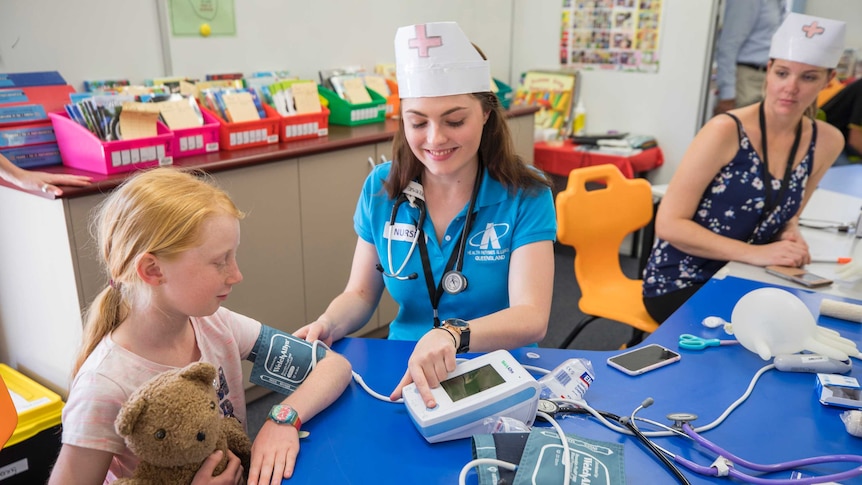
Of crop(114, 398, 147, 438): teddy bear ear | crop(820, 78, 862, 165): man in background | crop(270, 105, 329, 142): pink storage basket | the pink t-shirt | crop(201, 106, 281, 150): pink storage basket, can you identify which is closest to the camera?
crop(114, 398, 147, 438): teddy bear ear

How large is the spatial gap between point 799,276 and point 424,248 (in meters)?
1.09

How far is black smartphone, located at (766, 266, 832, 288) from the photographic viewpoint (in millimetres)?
1802

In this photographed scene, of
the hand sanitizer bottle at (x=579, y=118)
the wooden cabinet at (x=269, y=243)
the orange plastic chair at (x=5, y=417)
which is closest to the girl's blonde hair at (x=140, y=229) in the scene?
the orange plastic chair at (x=5, y=417)

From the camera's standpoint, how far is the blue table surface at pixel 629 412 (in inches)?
40.8

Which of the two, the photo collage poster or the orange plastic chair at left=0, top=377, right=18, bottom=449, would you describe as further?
the photo collage poster

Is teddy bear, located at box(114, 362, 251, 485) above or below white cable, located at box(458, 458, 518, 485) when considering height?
above

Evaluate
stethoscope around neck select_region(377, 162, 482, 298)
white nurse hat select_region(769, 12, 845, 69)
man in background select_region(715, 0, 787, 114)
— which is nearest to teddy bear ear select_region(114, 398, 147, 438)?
stethoscope around neck select_region(377, 162, 482, 298)

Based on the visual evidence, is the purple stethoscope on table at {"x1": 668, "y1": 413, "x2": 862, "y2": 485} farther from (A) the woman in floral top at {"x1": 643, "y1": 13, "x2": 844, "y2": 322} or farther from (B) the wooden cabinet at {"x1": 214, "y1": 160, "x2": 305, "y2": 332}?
(B) the wooden cabinet at {"x1": 214, "y1": 160, "x2": 305, "y2": 332}

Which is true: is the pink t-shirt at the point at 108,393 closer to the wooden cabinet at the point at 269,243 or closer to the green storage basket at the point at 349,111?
the wooden cabinet at the point at 269,243

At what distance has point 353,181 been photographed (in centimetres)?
281

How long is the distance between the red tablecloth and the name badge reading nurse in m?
2.68

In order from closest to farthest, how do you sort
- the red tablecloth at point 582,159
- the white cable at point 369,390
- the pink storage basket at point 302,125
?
1. the white cable at point 369,390
2. the pink storage basket at point 302,125
3. the red tablecloth at point 582,159

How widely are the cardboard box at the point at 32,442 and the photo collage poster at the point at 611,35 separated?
3.86m

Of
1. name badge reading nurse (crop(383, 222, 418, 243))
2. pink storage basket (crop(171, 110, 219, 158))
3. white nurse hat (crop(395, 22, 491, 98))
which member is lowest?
name badge reading nurse (crop(383, 222, 418, 243))
